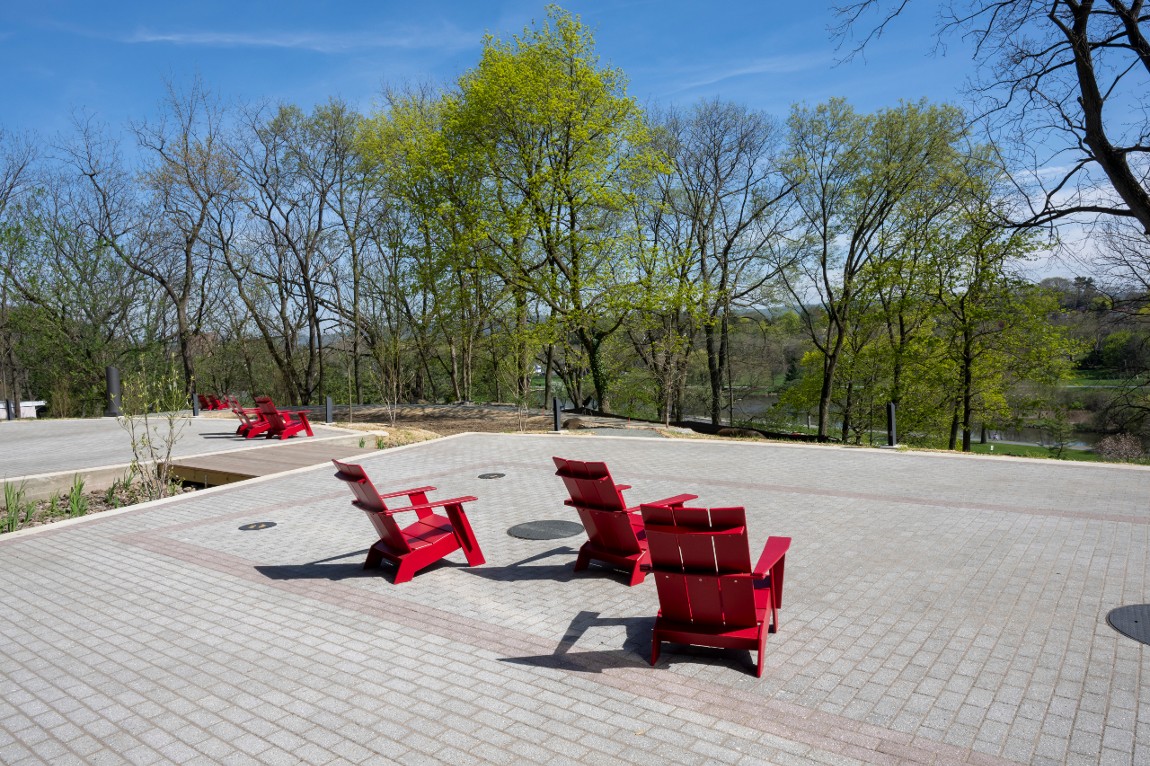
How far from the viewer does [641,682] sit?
386 centimetres

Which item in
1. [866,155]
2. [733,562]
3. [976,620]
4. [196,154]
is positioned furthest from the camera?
[196,154]

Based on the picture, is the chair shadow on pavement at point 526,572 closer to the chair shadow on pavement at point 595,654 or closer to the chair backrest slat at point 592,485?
the chair backrest slat at point 592,485

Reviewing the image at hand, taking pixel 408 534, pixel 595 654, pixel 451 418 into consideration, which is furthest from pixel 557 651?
pixel 451 418

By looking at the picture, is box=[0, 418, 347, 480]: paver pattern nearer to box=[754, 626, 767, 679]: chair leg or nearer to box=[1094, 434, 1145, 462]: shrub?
box=[754, 626, 767, 679]: chair leg

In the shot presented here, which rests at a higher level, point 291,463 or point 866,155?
point 866,155

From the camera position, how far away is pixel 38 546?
7.13 m

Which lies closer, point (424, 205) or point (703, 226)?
point (424, 205)

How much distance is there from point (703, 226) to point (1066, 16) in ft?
74.0

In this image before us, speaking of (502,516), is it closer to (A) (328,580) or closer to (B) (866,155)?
(A) (328,580)

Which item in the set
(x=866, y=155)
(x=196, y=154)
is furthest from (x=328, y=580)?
(x=196, y=154)

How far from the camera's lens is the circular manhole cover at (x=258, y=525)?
7.73 metres

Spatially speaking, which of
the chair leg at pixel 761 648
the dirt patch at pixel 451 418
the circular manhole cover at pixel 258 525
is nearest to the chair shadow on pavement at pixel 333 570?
the circular manhole cover at pixel 258 525

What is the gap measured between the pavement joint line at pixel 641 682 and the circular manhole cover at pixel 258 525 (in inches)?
61.3

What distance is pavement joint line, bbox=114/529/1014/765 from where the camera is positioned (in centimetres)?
314
